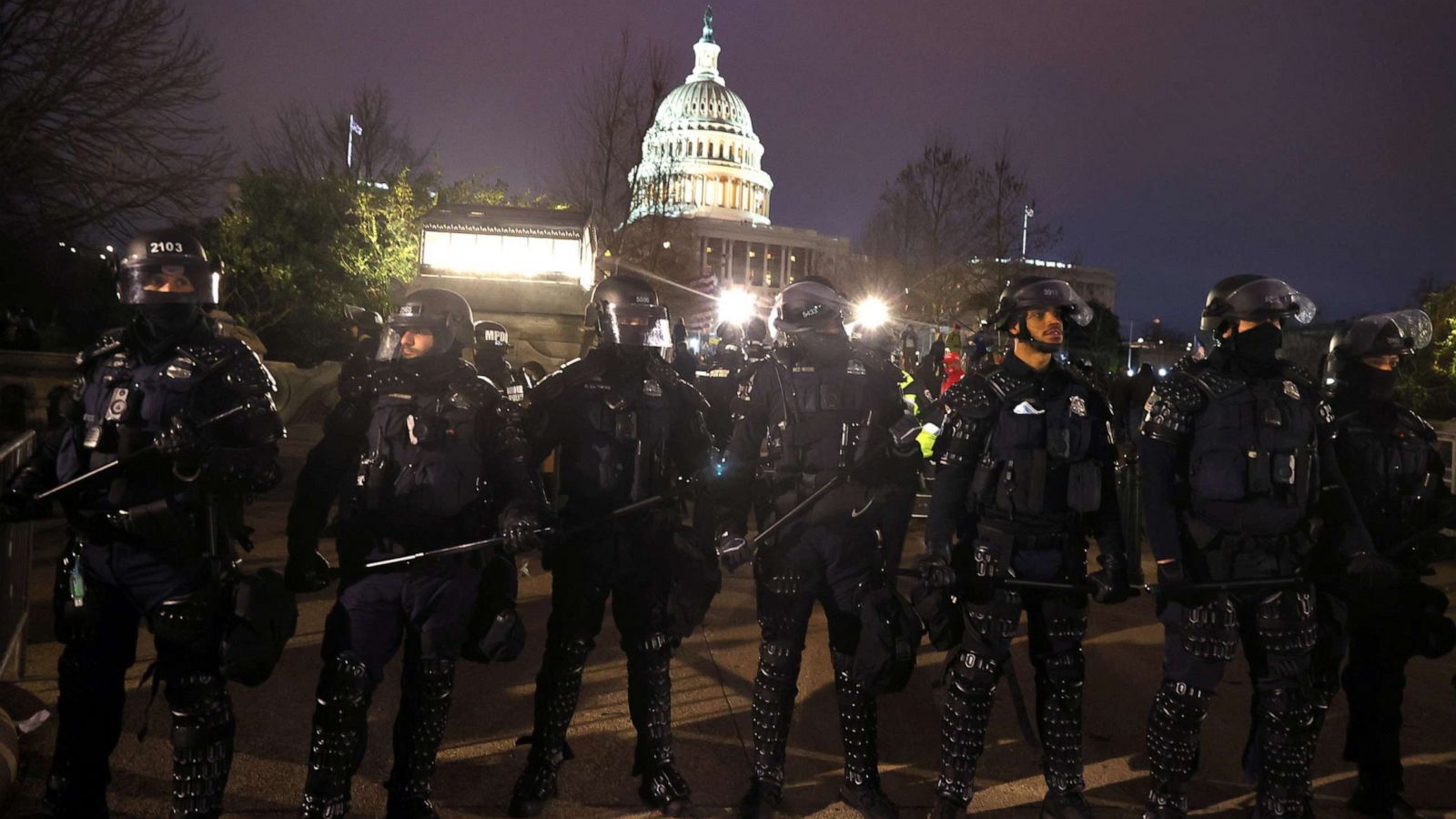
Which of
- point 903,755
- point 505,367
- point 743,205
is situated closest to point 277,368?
point 505,367

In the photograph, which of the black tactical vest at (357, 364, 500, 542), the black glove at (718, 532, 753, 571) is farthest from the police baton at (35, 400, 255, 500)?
the black glove at (718, 532, 753, 571)

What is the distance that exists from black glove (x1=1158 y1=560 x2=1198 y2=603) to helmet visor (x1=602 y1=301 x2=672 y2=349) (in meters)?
2.36

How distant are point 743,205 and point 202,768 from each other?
3964 inches

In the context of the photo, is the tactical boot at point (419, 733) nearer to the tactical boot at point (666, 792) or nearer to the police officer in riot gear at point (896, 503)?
the tactical boot at point (666, 792)

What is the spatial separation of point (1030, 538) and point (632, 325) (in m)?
1.97

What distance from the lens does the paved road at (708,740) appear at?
443cm

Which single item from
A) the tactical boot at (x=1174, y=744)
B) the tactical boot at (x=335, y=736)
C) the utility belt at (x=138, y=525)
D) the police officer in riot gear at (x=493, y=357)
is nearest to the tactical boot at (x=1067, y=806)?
the tactical boot at (x=1174, y=744)

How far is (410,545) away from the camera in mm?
4016

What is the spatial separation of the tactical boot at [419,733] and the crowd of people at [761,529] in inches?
0.5

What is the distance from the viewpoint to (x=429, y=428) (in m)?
3.99

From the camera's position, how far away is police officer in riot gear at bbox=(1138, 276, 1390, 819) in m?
4.09

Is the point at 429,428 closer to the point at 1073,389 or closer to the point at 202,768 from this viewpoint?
the point at 202,768

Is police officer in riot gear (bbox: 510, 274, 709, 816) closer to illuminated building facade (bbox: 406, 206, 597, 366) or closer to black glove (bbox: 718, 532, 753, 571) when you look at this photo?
black glove (bbox: 718, 532, 753, 571)

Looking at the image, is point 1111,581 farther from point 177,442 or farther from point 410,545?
point 177,442
